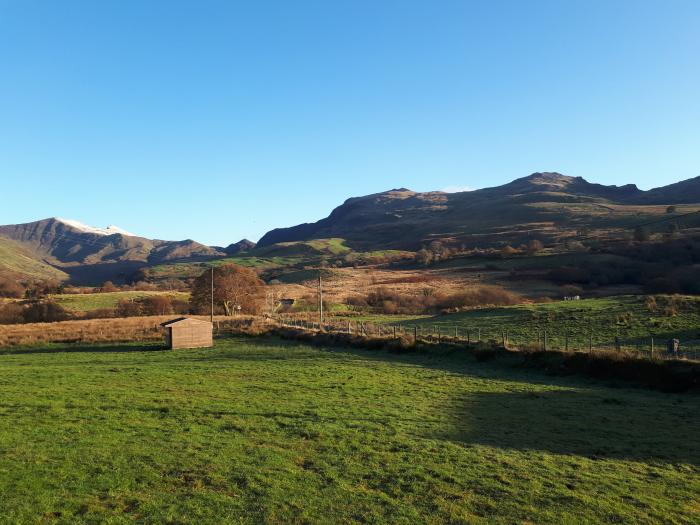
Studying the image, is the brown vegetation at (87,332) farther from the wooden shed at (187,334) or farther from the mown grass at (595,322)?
the mown grass at (595,322)

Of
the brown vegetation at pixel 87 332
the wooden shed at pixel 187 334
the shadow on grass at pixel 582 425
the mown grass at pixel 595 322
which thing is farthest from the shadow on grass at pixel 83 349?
the shadow on grass at pixel 582 425

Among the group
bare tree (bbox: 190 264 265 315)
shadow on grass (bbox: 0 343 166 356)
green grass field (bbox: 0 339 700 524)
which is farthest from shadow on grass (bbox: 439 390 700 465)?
bare tree (bbox: 190 264 265 315)

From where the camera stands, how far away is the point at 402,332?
4569 cm

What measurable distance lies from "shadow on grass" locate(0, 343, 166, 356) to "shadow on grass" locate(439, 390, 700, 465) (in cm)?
3461

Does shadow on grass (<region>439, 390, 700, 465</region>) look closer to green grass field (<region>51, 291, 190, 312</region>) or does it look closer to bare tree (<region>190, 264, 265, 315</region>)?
bare tree (<region>190, 264, 265, 315</region>)

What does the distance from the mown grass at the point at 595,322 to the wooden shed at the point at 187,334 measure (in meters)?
22.8

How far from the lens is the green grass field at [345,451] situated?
10.5m

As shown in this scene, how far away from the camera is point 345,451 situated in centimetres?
1448

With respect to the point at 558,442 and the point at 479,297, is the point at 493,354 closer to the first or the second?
the point at 558,442

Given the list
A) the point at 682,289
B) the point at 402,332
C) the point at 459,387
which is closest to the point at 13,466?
the point at 459,387

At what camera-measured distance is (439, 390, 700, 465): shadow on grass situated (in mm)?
15484

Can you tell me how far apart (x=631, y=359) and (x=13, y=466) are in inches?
1095

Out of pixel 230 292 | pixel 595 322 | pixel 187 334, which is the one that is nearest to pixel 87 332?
pixel 187 334

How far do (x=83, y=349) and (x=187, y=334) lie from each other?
32.3ft
